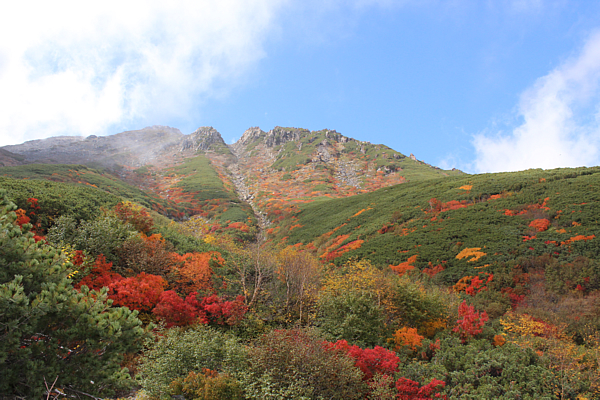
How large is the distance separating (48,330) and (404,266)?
29959 millimetres

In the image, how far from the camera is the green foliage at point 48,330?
21.3 ft

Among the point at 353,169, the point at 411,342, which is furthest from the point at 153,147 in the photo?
the point at 411,342

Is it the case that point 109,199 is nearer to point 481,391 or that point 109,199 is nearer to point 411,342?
point 411,342

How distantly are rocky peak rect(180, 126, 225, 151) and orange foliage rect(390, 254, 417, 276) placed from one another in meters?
164

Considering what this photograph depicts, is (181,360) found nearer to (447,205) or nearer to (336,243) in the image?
(336,243)

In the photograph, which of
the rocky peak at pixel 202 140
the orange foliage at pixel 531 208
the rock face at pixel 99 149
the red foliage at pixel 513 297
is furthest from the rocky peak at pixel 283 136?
the red foliage at pixel 513 297

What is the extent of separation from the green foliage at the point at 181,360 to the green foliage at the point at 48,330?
A: 9.64 feet

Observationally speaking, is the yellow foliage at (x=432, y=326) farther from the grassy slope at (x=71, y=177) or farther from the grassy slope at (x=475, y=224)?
the grassy slope at (x=71, y=177)

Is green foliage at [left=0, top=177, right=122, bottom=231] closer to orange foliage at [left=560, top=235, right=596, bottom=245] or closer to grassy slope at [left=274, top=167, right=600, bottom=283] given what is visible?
grassy slope at [left=274, top=167, right=600, bottom=283]

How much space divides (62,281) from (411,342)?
1650 centimetres

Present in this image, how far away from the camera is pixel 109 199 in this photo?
28.4 metres

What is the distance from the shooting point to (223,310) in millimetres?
17578

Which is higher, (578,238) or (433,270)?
(578,238)

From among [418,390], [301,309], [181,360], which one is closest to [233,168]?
[301,309]
